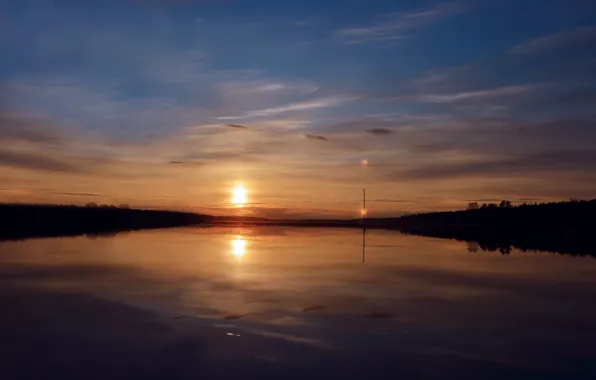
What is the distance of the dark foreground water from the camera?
1095 cm

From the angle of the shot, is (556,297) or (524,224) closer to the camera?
(556,297)

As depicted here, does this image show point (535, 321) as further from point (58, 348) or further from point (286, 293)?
point (58, 348)

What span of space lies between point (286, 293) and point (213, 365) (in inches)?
341

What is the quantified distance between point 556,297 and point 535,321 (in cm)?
463

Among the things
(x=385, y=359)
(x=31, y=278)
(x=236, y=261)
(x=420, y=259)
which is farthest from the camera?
(x=420, y=259)

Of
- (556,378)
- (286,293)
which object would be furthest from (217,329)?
(556,378)

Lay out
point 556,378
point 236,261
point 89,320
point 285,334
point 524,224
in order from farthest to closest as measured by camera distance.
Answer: point 524,224 → point 236,261 → point 89,320 → point 285,334 → point 556,378

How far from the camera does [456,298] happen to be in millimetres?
19266

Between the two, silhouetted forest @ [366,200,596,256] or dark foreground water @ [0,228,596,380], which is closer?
dark foreground water @ [0,228,596,380]

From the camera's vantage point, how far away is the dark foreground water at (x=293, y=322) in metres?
10.9

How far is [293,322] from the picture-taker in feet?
48.6

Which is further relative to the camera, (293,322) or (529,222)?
(529,222)

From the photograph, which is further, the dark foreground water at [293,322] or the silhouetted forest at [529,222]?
the silhouetted forest at [529,222]

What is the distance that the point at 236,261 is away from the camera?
30734 millimetres
